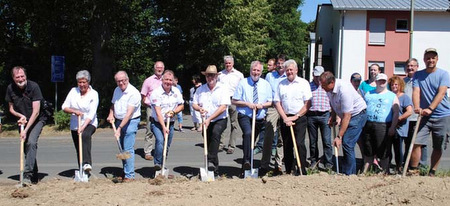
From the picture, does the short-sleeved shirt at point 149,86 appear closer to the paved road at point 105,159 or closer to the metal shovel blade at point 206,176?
the paved road at point 105,159

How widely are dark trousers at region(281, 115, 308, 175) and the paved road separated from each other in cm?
100

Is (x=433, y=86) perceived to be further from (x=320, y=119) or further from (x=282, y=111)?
(x=282, y=111)

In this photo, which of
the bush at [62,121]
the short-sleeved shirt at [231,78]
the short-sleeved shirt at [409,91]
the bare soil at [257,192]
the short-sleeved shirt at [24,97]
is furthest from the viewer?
the bush at [62,121]

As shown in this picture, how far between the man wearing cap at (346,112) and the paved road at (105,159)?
196 cm

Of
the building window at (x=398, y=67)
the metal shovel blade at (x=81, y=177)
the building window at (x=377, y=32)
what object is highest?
the building window at (x=377, y=32)

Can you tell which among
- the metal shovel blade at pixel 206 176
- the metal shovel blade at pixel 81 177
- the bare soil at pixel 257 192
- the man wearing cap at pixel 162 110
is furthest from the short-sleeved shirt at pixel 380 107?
the metal shovel blade at pixel 81 177

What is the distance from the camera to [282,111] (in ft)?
23.3

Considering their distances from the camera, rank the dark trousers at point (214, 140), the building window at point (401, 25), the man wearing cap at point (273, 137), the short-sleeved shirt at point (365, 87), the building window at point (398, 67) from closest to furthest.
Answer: the dark trousers at point (214, 140)
the man wearing cap at point (273, 137)
the short-sleeved shirt at point (365, 87)
the building window at point (401, 25)
the building window at point (398, 67)

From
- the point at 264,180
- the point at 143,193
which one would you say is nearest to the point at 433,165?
the point at 264,180

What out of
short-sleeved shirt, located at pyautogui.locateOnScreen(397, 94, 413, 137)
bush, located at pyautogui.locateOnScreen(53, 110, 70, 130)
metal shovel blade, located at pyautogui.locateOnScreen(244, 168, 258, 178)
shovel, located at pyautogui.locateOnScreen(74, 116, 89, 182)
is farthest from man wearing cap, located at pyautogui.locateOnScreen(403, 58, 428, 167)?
bush, located at pyautogui.locateOnScreen(53, 110, 70, 130)

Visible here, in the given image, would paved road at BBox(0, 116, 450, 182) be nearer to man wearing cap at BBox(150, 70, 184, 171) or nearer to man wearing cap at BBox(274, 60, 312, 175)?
man wearing cap at BBox(150, 70, 184, 171)

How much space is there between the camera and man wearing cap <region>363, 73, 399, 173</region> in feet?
23.2

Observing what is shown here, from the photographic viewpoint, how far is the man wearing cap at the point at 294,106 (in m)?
7.07

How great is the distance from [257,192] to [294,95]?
7.06 ft
